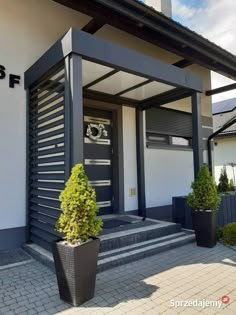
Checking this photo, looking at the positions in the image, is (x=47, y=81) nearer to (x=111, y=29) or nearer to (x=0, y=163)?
(x=0, y=163)

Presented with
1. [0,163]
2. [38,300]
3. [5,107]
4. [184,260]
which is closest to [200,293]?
[184,260]

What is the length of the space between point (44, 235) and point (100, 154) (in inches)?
90.7

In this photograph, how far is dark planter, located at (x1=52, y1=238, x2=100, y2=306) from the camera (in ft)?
7.70

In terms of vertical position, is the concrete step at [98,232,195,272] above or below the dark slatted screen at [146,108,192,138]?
below

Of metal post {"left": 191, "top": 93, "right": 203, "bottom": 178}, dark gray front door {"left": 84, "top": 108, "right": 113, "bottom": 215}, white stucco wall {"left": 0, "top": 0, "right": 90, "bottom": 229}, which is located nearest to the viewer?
white stucco wall {"left": 0, "top": 0, "right": 90, "bottom": 229}

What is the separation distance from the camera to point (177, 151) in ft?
22.1

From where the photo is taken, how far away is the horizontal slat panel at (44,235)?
337 centimetres

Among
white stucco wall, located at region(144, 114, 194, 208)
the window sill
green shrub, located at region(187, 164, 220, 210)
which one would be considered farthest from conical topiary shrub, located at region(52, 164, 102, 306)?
the window sill

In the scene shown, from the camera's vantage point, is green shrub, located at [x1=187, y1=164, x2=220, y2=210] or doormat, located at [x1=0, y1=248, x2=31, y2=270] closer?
doormat, located at [x1=0, y1=248, x2=31, y2=270]

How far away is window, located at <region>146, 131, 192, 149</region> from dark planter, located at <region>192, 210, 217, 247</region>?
7.88 feet

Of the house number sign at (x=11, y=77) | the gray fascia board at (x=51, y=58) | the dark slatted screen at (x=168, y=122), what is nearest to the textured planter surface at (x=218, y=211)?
the dark slatted screen at (x=168, y=122)

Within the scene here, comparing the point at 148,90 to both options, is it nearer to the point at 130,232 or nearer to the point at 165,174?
the point at 165,174

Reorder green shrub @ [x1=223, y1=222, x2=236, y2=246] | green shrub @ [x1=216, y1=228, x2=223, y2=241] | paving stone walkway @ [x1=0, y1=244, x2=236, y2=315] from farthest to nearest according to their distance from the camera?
green shrub @ [x1=216, y1=228, x2=223, y2=241]
green shrub @ [x1=223, y1=222, x2=236, y2=246]
paving stone walkway @ [x1=0, y1=244, x2=236, y2=315]

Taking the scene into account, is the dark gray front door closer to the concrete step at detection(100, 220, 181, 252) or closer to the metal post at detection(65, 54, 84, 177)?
the concrete step at detection(100, 220, 181, 252)
